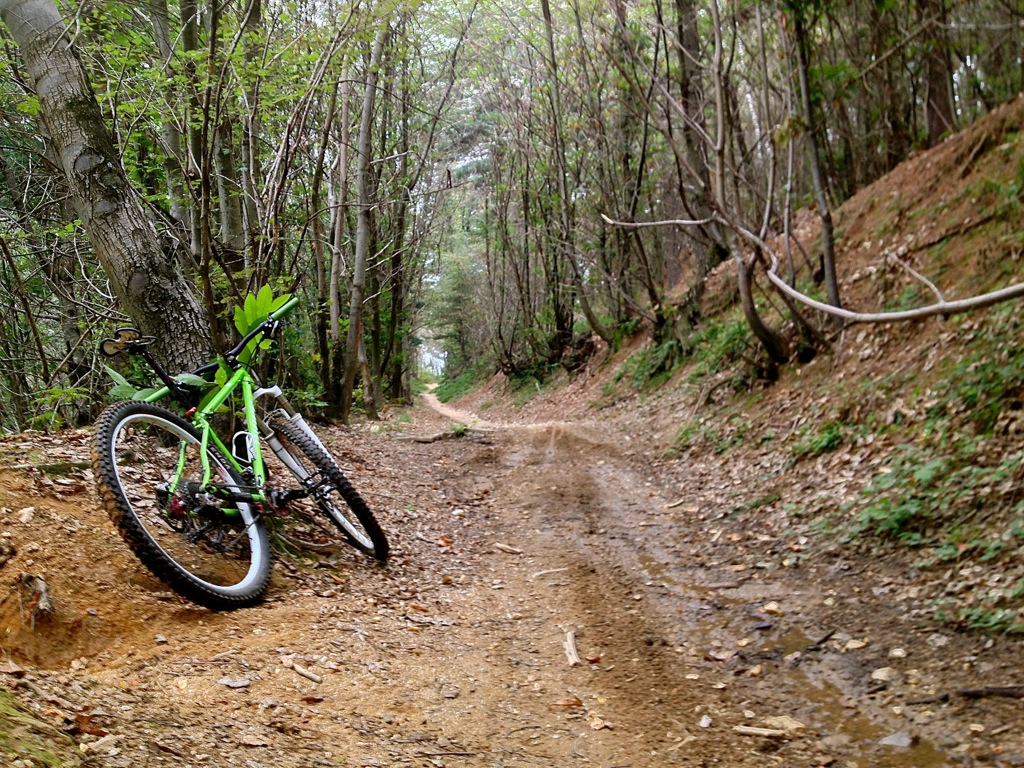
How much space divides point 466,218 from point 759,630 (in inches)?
852

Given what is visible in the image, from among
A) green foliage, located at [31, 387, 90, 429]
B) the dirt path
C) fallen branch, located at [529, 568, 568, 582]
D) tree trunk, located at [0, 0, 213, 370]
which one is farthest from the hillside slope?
green foliage, located at [31, 387, 90, 429]

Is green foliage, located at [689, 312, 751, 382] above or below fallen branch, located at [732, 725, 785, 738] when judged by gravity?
above

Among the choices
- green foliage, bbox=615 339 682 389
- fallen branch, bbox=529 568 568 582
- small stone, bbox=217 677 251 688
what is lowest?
fallen branch, bbox=529 568 568 582

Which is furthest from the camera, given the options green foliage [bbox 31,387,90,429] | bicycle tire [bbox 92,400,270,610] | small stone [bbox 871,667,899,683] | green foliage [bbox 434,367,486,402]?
green foliage [bbox 434,367,486,402]

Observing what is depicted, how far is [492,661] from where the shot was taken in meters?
3.53

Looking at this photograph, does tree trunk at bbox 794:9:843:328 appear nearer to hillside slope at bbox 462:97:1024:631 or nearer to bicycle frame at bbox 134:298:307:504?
hillside slope at bbox 462:97:1024:631

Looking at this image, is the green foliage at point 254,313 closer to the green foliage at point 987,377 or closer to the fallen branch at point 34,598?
the fallen branch at point 34,598

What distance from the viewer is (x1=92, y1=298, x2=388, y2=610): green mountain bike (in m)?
3.24

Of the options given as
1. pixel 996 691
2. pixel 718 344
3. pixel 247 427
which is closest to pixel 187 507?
pixel 247 427

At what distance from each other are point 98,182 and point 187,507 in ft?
8.16

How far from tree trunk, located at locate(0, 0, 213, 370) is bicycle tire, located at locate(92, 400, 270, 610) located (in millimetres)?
951

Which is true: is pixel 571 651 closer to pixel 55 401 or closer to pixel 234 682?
pixel 234 682

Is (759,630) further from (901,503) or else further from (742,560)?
(901,503)

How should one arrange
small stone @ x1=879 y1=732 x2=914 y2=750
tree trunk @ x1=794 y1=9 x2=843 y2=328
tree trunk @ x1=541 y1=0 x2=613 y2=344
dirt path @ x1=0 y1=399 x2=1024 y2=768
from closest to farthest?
dirt path @ x1=0 y1=399 x2=1024 y2=768, small stone @ x1=879 y1=732 x2=914 y2=750, tree trunk @ x1=794 y1=9 x2=843 y2=328, tree trunk @ x1=541 y1=0 x2=613 y2=344
